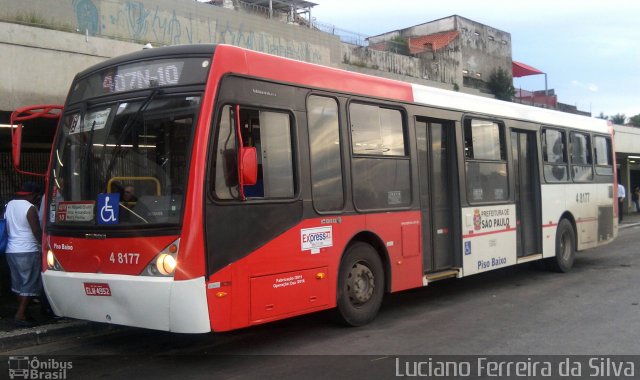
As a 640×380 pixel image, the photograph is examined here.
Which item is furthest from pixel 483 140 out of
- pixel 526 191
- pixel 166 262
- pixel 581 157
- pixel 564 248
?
pixel 166 262

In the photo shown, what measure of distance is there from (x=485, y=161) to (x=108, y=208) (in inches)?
243

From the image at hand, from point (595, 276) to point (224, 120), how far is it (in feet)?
28.8

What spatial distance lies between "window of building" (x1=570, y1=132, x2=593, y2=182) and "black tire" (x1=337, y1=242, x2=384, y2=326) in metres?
6.66

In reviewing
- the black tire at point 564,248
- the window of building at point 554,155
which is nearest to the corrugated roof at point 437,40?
the window of building at point 554,155

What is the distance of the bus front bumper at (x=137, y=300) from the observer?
5.31 meters

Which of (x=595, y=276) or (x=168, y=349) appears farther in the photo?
(x=595, y=276)

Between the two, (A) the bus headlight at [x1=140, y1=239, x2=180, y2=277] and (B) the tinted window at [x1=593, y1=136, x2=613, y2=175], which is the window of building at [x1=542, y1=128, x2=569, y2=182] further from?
(A) the bus headlight at [x1=140, y1=239, x2=180, y2=277]

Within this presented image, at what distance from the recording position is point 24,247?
7367mm

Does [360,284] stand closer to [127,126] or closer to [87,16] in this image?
[127,126]

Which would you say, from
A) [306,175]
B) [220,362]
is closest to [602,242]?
[306,175]

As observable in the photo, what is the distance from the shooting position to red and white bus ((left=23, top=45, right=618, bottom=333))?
550cm

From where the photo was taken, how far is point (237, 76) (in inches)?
233

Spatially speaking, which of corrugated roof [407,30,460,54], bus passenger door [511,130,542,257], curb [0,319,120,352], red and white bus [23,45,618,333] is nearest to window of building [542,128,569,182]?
bus passenger door [511,130,542,257]

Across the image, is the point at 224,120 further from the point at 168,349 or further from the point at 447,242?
the point at 447,242
